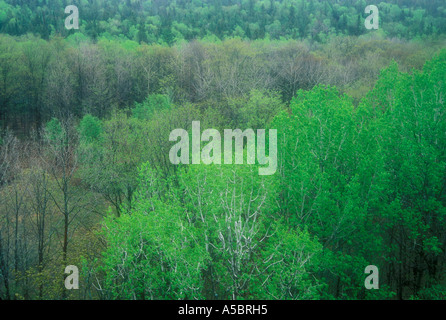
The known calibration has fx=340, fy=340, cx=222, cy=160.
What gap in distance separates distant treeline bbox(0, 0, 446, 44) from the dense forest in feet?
80.0

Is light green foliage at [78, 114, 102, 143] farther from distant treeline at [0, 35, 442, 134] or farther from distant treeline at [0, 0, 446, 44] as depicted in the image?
distant treeline at [0, 0, 446, 44]

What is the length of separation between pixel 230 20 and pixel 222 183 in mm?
83207

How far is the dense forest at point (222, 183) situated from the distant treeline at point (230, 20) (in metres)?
24.4

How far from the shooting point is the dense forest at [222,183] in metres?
14.0

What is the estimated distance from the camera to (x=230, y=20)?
8875 cm

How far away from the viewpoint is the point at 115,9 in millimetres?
99812

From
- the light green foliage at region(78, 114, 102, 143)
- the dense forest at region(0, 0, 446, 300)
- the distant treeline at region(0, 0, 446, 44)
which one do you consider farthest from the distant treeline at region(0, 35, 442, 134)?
the distant treeline at region(0, 0, 446, 44)

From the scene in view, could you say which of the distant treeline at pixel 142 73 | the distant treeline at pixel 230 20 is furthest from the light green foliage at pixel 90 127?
the distant treeline at pixel 230 20

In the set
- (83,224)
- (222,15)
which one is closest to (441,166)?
(83,224)

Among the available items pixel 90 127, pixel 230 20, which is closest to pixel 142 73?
pixel 90 127

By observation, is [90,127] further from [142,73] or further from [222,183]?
[222,183]
